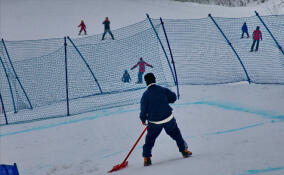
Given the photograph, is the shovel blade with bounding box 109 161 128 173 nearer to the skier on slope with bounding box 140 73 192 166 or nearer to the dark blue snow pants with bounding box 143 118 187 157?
the dark blue snow pants with bounding box 143 118 187 157

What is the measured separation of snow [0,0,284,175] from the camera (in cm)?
555

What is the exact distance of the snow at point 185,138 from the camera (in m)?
5.55

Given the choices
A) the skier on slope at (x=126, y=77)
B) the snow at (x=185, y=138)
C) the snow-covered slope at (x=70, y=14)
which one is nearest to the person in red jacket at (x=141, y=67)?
the skier on slope at (x=126, y=77)

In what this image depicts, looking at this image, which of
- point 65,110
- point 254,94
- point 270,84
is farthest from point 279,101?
point 65,110

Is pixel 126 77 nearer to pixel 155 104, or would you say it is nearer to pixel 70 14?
pixel 155 104

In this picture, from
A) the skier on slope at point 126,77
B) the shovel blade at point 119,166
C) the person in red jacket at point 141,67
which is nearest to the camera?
the shovel blade at point 119,166

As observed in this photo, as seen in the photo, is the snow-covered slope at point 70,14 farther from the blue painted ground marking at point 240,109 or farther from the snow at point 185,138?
the blue painted ground marking at point 240,109

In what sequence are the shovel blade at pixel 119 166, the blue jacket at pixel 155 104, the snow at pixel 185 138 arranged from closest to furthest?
1. the snow at pixel 185 138
2. the blue jacket at pixel 155 104
3. the shovel blade at pixel 119 166

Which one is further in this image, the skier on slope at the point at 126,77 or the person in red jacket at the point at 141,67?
the skier on slope at the point at 126,77

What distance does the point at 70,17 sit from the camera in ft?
116

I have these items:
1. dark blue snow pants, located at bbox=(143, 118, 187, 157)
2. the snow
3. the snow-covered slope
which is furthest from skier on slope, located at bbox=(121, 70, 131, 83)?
the snow-covered slope

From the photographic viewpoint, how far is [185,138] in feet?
25.0

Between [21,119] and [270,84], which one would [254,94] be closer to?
[270,84]

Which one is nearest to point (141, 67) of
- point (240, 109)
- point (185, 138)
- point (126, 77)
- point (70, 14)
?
point (126, 77)
